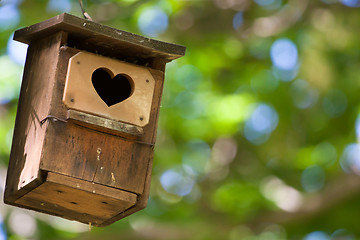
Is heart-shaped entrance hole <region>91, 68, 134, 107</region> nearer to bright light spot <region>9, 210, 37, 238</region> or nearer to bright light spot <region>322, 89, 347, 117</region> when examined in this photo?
bright light spot <region>9, 210, 37, 238</region>

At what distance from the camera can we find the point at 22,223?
9.28 meters

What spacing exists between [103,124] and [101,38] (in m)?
0.45

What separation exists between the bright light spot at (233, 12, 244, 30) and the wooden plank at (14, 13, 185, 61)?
13.6 ft

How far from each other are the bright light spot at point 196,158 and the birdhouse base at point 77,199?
5.76 metres

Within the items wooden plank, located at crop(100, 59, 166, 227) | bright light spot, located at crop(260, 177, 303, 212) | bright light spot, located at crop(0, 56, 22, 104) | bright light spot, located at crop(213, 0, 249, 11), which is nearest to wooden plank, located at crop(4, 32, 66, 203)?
wooden plank, located at crop(100, 59, 166, 227)

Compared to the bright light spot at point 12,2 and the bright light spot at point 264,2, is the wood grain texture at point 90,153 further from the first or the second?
the bright light spot at point 264,2

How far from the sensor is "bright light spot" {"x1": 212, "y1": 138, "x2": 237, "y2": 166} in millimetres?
10055

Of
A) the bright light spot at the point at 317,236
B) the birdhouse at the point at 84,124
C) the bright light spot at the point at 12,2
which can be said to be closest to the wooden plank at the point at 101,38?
the birdhouse at the point at 84,124

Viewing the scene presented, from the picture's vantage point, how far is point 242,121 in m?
9.79

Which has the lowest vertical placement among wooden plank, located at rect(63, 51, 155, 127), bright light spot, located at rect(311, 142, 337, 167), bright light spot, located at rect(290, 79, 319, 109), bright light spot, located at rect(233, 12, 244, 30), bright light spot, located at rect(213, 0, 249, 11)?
wooden plank, located at rect(63, 51, 155, 127)

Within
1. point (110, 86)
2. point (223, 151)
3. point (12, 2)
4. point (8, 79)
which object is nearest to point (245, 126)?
point (223, 151)

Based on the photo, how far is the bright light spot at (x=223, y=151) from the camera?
33.0 feet

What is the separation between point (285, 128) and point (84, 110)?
559 cm

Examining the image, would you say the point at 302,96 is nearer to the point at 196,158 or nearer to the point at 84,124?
the point at 196,158
